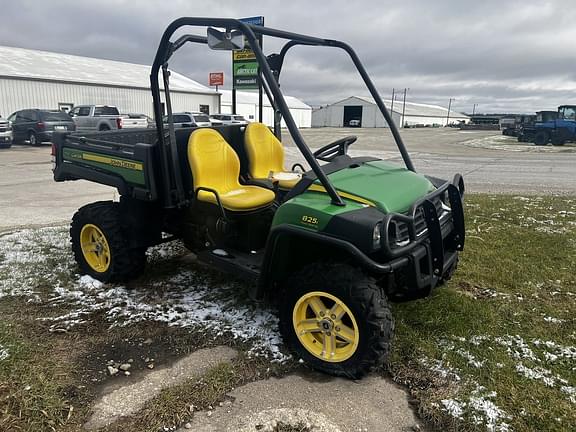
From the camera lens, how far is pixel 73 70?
98.7 ft

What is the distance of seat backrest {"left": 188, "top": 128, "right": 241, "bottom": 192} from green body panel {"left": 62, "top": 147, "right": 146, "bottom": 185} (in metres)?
0.44

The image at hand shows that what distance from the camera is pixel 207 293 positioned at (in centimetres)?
395

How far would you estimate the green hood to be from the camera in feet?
9.37

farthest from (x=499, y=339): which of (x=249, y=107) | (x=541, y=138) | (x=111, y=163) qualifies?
(x=249, y=107)

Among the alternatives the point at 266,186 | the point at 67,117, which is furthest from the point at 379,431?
the point at 67,117

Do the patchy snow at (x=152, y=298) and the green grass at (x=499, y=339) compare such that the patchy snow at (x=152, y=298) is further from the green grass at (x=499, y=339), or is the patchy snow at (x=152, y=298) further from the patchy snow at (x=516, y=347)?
the patchy snow at (x=516, y=347)

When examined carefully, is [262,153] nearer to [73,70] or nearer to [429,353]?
[429,353]

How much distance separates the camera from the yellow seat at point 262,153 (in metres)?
4.46

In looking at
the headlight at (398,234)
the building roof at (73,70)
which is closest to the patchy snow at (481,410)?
the headlight at (398,234)

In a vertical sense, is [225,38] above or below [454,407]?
above

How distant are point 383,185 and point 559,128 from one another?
81.5 ft

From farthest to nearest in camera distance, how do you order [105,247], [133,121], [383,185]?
[133,121] → [105,247] → [383,185]

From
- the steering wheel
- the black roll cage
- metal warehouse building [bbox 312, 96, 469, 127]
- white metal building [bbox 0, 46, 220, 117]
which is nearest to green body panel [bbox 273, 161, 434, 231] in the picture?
the black roll cage

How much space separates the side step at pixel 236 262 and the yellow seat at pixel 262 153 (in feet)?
3.44
